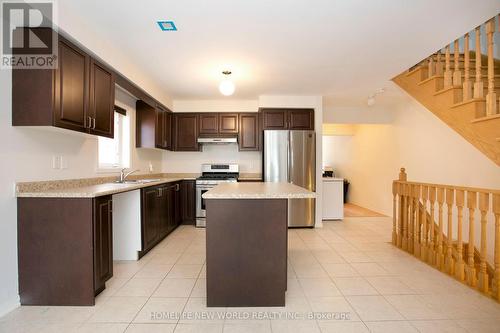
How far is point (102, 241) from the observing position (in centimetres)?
218

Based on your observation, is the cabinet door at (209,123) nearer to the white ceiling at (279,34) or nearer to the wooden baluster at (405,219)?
the white ceiling at (279,34)

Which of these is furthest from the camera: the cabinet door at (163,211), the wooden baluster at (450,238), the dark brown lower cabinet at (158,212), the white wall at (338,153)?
the white wall at (338,153)

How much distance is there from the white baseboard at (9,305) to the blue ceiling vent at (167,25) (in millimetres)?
2592

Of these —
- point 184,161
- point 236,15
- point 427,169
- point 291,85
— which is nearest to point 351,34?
point 236,15

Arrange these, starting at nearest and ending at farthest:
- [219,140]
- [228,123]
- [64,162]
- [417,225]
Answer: [64,162], [417,225], [219,140], [228,123]

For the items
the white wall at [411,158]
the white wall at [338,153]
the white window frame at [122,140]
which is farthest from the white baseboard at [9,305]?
the white wall at [338,153]

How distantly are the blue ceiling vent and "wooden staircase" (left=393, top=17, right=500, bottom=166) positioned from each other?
3007mm

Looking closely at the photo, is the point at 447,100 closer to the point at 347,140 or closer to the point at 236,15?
the point at 236,15

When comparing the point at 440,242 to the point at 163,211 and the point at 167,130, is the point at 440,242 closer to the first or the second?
the point at 163,211

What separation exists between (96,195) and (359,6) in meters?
2.67

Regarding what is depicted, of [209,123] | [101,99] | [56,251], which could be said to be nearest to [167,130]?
[209,123]

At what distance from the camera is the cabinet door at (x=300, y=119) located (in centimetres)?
473

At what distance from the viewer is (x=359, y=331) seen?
1733mm

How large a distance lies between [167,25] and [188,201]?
3109mm
